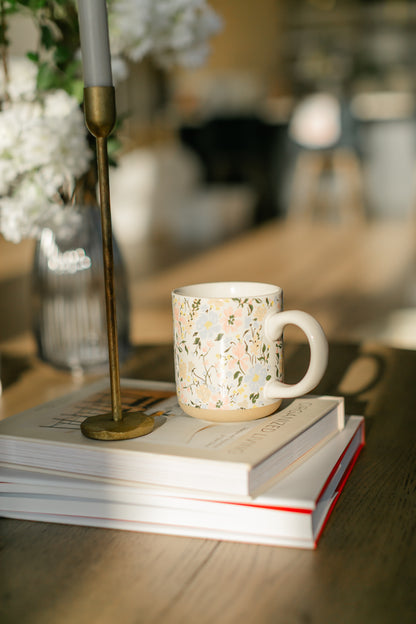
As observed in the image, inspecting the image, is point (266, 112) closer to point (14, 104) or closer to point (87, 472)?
point (14, 104)

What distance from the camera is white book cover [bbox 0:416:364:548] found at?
1.41 feet

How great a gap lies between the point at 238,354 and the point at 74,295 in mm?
410

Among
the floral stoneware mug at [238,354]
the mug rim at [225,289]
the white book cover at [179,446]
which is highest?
the mug rim at [225,289]

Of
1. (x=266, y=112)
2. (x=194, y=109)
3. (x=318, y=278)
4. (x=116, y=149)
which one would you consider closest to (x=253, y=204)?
(x=266, y=112)

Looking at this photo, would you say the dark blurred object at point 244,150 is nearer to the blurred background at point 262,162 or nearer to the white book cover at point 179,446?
the blurred background at point 262,162

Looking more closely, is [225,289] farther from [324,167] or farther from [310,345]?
[324,167]

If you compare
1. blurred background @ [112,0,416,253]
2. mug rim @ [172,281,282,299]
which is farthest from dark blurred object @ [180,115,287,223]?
mug rim @ [172,281,282,299]

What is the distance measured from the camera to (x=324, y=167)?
5469 mm

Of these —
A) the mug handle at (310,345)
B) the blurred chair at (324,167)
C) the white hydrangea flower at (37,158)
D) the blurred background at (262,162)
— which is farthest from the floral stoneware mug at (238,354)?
the blurred chair at (324,167)

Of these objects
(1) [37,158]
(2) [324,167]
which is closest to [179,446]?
(1) [37,158]

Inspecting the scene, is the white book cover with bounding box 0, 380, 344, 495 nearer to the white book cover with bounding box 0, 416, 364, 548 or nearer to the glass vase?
the white book cover with bounding box 0, 416, 364, 548

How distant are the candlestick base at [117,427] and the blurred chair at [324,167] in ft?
16.2

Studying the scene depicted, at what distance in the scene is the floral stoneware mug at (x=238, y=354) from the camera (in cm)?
49

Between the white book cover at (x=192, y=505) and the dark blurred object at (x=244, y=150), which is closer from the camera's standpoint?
the white book cover at (x=192, y=505)
